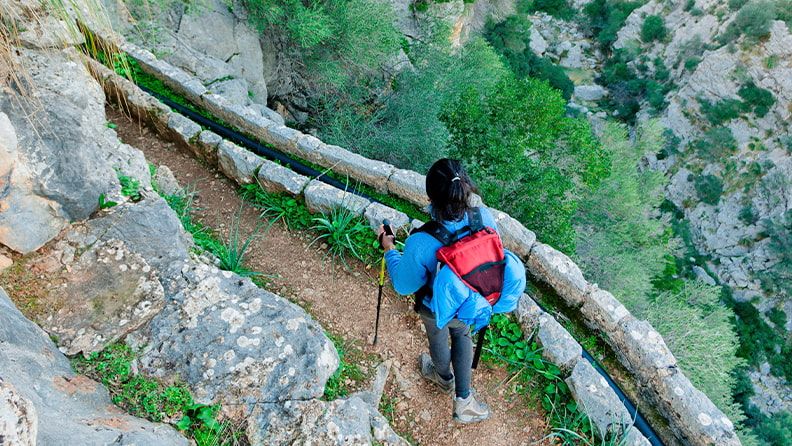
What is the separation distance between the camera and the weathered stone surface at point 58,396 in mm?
2492

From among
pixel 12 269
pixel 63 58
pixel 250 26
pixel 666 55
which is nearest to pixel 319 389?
pixel 12 269

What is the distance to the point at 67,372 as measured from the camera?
3.19 meters

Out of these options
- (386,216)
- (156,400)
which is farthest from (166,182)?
(156,400)

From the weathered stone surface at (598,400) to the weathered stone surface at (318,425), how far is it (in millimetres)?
1829

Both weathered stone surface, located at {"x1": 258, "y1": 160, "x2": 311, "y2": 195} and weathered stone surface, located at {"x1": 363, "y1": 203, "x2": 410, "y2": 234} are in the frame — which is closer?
weathered stone surface, located at {"x1": 363, "y1": 203, "x2": 410, "y2": 234}

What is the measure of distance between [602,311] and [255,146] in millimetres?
5181

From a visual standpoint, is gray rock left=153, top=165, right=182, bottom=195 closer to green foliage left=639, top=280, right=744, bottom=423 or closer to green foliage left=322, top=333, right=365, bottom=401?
green foliage left=322, top=333, right=365, bottom=401

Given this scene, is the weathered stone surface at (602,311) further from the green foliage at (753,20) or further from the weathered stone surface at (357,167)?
the green foliage at (753,20)

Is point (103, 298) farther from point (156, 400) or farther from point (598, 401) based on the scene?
point (598, 401)

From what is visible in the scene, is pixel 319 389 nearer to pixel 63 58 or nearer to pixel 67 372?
pixel 67 372

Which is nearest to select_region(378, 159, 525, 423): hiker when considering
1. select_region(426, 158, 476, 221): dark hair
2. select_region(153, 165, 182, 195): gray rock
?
select_region(426, 158, 476, 221): dark hair

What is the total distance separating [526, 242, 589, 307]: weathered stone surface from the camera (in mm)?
5355

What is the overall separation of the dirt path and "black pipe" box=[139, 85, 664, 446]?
2.40ft

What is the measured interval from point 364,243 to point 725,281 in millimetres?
30656
